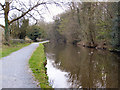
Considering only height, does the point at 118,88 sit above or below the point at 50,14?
below

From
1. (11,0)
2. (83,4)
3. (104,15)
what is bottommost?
(104,15)

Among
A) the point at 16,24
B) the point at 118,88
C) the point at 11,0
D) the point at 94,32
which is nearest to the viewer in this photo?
the point at 118,88

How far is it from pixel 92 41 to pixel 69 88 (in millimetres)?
A: 20630

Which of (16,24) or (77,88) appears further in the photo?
(16,24)

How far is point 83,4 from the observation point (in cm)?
2352

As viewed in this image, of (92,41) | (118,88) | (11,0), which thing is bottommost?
(118,88)

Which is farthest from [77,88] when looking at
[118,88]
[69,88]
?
[118,88]

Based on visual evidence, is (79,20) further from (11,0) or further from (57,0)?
(11,0)

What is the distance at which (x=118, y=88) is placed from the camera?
15.0 ft

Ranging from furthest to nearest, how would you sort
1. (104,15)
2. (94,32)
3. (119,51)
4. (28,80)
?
(94,32) → (104,15) → (119,51) → (28,80)

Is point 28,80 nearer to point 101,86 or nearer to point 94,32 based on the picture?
point 101,86

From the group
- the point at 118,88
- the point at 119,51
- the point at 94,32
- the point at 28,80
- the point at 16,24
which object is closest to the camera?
the point at 28,80

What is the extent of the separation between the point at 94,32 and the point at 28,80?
20.7 metres

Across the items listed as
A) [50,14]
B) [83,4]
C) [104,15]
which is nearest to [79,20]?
[83,4]
